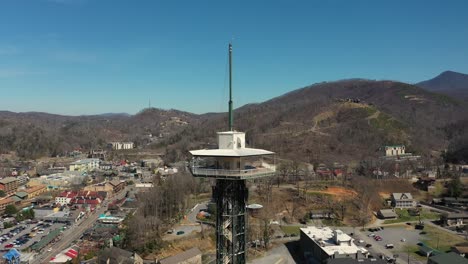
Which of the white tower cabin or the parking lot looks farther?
the parking lot

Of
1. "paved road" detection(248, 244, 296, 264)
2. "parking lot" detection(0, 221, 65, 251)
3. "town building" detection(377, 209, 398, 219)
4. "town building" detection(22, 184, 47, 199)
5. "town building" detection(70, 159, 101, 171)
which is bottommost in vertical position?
"paved road" detection(248, 244, 296, 264)

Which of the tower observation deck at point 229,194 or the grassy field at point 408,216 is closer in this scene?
the tower observation deck at point 229,194

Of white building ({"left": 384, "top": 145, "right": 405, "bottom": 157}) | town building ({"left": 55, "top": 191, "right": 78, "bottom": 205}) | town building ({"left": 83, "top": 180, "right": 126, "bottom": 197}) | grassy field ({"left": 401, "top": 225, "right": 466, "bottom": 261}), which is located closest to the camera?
grassy field ({"left": 401, "top": 225, "right": 466, "bottom": 261})

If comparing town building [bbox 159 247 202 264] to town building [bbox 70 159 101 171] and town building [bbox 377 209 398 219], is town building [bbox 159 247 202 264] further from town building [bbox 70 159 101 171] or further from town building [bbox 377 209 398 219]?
town building [bbox 70 159 101 171]

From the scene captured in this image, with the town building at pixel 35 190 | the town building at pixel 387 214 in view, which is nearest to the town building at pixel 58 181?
the town building at pixel 35 190

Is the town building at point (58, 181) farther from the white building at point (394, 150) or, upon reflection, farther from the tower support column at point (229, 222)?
the tower support column at point (229, 222)

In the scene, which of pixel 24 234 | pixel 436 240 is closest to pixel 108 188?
pixel 24 234

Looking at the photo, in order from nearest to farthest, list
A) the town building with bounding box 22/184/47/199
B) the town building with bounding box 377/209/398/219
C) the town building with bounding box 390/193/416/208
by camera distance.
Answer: the town building with bounding box 377/209/398/219 → the town building with bounding box 390/193/416/208 → the town building with bounding box 22/184/47/199

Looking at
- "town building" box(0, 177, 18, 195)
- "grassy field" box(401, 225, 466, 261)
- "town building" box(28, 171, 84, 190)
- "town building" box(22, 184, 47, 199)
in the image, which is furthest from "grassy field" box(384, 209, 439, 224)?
"town building" box(0, 177, 18, 195)
